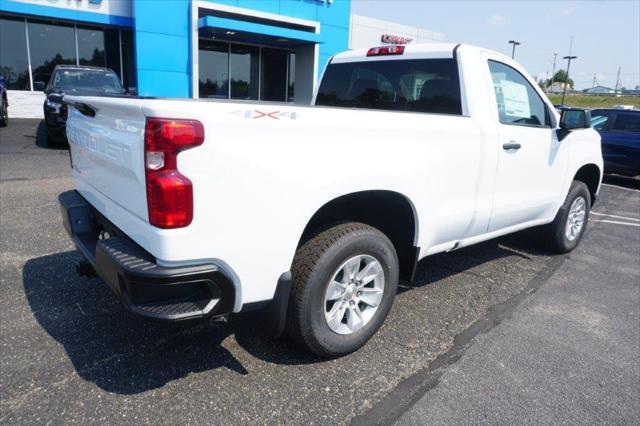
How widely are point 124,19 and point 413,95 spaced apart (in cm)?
1619

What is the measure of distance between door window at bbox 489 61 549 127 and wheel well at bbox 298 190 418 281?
1.28m

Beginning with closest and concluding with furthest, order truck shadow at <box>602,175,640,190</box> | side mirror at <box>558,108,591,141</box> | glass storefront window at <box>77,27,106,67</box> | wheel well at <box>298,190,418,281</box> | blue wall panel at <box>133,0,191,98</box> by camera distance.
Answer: wheel well at <box>298,190,418,281</box>
side mirror at <box>558,108,591,141</box>
truck shadow at <box>602,175,640,190</box>
blue wall panel at <box>133,0,191,98</box>
glass storefront window at <box>77,27,106,67</box>

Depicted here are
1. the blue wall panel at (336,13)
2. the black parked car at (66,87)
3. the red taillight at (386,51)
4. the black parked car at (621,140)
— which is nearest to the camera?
the red taillight at (386,51)

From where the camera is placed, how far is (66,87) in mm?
11172

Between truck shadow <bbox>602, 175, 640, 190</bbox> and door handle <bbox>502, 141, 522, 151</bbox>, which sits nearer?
door handle <bbox>502, 141, 522, 151</bbox>

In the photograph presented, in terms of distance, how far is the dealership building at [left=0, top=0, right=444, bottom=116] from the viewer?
16156 millimetres

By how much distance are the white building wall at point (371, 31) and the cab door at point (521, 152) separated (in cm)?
2066

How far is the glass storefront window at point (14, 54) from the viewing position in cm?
1577

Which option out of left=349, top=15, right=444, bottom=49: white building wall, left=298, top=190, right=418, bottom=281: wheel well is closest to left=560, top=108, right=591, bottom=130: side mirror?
left=298, top=190, right=418, bottom=281: wheel well

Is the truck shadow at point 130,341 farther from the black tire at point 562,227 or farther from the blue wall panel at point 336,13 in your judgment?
the blue wall panel at point 336,13

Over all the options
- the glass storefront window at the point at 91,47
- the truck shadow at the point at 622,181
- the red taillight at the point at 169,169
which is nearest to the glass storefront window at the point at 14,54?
the glass storefront window at the point at 91,47

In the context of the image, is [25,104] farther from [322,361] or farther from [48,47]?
[322,361]

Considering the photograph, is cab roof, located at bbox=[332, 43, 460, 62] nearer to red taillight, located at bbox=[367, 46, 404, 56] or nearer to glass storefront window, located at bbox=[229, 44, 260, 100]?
red taillight, located at bbox=[367, 46, 404, 56]

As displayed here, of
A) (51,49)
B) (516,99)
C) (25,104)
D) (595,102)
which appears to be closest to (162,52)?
(51,49)
